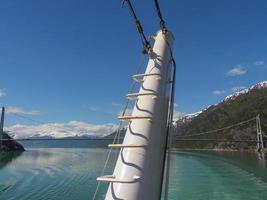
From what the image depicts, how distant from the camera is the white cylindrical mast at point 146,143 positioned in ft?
8.87

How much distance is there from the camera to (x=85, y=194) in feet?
65.2

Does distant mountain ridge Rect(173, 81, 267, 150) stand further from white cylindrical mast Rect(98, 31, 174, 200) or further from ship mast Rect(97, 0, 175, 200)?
white cylindrical mast Rect(98, 31, 174, 200)

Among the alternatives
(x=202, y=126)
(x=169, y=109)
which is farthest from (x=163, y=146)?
(x=202, y=126)

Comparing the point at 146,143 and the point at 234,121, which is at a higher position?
the point at 234,121

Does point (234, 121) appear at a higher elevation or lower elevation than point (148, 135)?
higher

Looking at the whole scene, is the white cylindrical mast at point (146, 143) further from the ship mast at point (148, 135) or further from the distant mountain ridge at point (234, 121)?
the distant mountain ridge at point (234, 121)

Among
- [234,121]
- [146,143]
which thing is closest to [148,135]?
[146,143]

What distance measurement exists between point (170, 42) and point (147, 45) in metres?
0.39

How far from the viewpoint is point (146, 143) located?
288 centimetres

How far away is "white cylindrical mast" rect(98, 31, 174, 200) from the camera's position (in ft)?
8.87

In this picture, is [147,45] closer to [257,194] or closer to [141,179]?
[141,179]

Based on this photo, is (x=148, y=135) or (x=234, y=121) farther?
(x=234, y=121)

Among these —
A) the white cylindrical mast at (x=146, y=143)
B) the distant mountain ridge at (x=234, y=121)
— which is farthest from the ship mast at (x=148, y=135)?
the distant mountain ridge at (x=234, y=121)

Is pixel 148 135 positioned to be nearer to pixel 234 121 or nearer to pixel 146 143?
pixel 146 143
